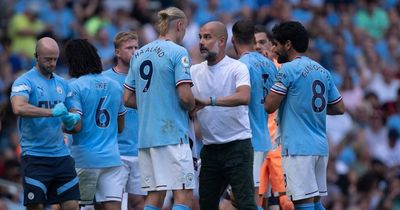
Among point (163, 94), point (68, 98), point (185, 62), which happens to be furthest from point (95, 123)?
point (185, 62)

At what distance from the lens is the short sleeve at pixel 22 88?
1393 centimetres

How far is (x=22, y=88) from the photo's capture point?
→ 13.9 metres

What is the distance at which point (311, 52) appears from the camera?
80.4 feet

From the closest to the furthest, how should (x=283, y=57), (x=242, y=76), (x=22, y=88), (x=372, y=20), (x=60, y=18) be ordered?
1. (x=22, y=88)
2. (x=242, y=76)
3. (x=283, y=57)
4. (x=60, y=18)
5. (x=372, y=20)

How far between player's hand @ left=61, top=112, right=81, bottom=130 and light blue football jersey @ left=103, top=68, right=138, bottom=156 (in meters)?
1.80

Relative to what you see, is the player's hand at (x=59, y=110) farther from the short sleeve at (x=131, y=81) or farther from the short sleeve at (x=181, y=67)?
the short sleeve at (x=181, y=67)

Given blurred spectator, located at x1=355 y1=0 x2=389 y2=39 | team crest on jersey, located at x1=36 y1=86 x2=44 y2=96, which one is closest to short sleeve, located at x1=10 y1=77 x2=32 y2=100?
team crest on jersey, located at x1=36 y1=86 x2=44 y2=96

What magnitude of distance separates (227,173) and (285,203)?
59.4 inches

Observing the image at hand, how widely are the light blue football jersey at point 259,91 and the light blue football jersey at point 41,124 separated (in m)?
2.21

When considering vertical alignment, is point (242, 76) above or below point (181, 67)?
below

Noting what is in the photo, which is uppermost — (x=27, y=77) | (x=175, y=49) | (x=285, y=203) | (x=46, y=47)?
(x=46, y=47)

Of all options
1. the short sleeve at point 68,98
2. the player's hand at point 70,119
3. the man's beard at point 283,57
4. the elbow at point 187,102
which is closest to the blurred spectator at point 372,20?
the man's beard at point 283,57

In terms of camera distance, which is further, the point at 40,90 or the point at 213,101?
the point at 40,90

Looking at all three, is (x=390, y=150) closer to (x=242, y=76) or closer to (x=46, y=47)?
(x=242, y=76)
